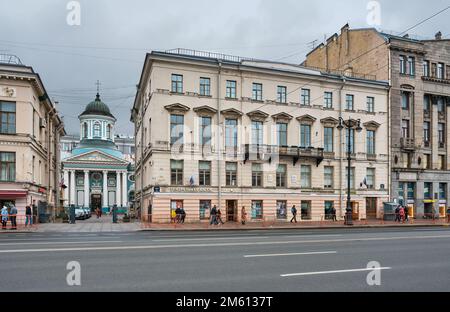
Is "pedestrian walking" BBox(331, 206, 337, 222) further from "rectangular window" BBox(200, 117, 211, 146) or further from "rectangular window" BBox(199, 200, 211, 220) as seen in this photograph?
"rectangular window" BBox(200, 117, 211, 146)

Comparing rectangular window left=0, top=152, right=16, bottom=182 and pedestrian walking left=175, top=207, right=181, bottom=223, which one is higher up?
rectangular window left=0, top=152, right=16, bottom=182

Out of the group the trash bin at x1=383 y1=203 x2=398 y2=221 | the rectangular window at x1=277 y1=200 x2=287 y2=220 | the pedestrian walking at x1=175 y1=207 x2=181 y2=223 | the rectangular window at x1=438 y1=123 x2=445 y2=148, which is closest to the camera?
the pedestrian walking at x1=175 y1=207 x2=181 y2=223

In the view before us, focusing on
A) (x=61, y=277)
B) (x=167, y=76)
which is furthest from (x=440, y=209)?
(x=61, y=277)

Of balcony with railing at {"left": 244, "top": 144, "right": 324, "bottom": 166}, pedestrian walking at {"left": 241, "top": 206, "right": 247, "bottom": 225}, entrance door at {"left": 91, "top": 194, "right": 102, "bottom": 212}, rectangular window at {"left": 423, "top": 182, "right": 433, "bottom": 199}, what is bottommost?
entrance door at {"left": 91, "top": 194, "right": 102, "bottom": 212}

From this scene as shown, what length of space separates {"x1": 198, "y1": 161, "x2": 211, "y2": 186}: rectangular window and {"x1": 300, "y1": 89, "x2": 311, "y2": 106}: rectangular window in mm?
10624

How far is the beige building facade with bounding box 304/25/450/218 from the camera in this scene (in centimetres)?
4075

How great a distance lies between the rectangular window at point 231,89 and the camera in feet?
114

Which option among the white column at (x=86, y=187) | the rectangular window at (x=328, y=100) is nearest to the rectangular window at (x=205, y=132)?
the rectangular window at (x=328, y=100)

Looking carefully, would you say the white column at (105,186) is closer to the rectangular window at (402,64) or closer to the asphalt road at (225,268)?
the rectangular window at (402,64)

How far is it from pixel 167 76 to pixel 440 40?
30292 mm

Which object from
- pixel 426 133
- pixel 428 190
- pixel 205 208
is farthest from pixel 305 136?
pixel 428 190

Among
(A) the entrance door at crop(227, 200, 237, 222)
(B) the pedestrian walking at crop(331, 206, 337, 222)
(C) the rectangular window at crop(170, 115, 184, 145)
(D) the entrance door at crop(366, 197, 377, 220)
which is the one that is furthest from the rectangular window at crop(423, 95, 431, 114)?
(C) the rectangular window at crop(170, 115, 184, 145)

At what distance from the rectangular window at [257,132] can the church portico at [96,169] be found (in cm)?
4354
